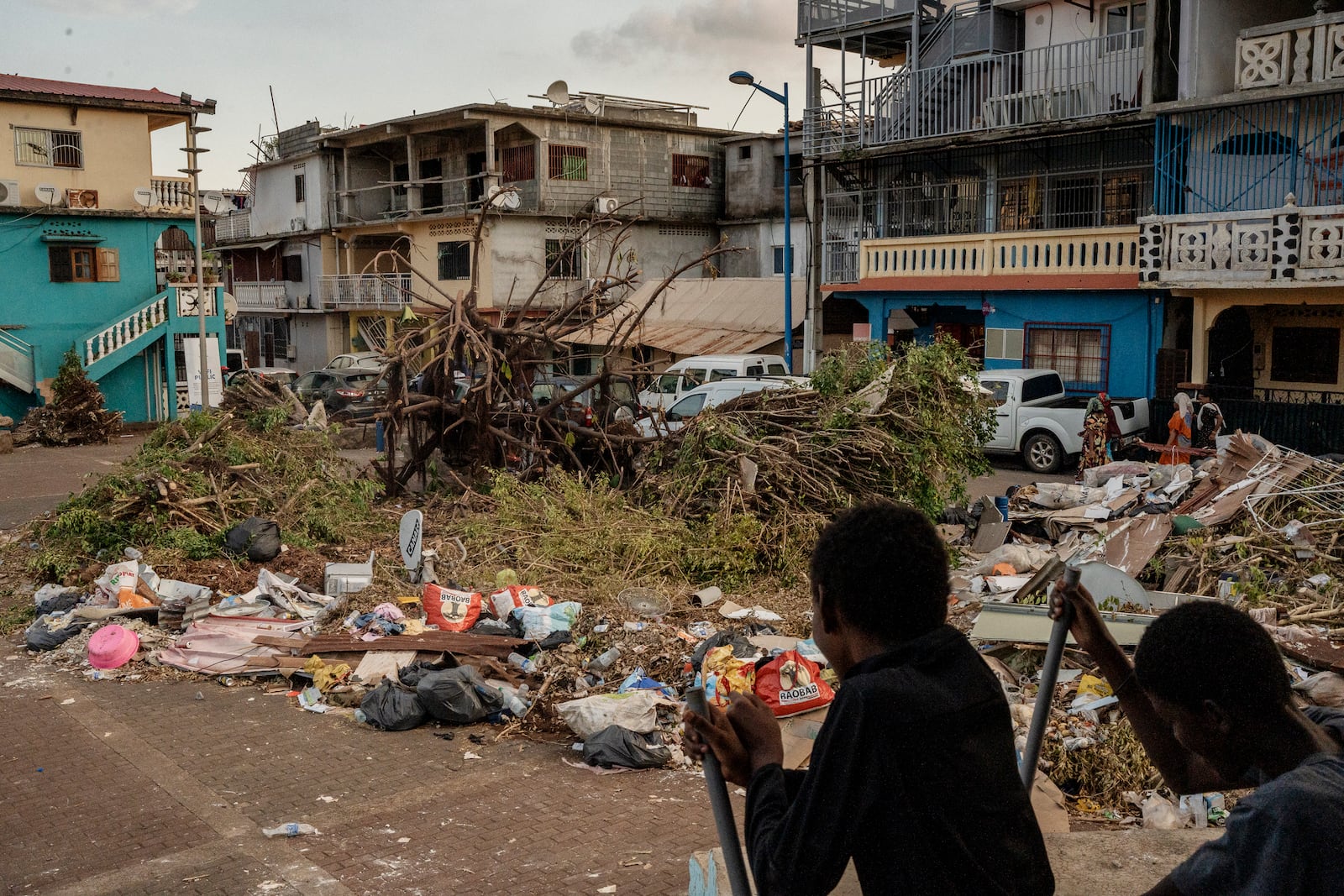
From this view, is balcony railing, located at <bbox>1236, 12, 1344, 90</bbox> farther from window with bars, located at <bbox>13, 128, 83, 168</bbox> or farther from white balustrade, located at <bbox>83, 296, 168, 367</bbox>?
window with bars, located at <bbox>13, 128, 83, 168</bbox>

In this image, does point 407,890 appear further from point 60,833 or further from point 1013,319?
point 1013,319

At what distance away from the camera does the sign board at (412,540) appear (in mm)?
10555

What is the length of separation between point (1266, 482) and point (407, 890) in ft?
29.6

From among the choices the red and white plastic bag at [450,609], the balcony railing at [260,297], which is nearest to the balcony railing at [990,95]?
the red and white plastic bag at [450,609]

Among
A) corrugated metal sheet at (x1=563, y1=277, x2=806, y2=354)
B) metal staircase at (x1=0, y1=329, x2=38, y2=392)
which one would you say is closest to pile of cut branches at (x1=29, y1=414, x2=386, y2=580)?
corrugated metal sheet at (x1=563, y1=277, x2=806, y2=354)

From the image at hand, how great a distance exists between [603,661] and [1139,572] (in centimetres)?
514

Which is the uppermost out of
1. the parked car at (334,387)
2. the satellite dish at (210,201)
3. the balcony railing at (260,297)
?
the satellite dish at (210,201)

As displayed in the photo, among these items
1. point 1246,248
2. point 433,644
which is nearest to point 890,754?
point 433,644

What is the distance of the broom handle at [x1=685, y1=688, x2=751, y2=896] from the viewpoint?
229 cm

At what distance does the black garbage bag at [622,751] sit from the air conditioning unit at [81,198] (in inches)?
1111

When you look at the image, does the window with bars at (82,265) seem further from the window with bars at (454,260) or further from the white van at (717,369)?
the white van at (717,369)

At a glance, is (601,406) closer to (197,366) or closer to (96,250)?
(197,366)

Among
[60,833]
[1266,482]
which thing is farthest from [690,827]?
[1266,482]

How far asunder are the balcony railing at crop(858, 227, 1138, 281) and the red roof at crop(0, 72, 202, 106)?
18.7m
